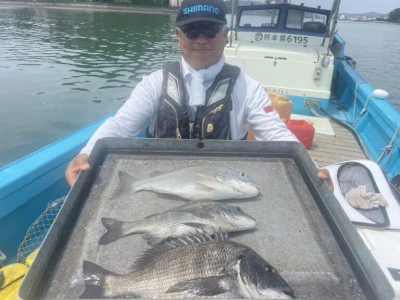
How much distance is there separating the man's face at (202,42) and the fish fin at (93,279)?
7.47 ft

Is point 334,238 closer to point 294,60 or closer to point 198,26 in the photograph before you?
point 198,26

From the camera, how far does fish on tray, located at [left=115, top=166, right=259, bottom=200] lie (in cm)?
206

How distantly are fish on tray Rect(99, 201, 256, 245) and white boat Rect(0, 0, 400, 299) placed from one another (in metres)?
1.67

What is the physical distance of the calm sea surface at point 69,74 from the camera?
394 inches

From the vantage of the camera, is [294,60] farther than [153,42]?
No

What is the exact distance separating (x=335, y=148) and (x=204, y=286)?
5.62m

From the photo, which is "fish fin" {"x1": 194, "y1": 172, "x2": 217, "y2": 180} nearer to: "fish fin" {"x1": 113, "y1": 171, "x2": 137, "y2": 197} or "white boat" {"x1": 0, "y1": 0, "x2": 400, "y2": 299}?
"fish fin" {"x1": 113, "y1": 171, "x2": 137, "y2": 197}

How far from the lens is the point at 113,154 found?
247 centimetres

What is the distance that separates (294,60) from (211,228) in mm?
6823

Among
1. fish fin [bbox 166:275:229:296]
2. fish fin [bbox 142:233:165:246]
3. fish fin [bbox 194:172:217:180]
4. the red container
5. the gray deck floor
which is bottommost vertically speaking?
the gray deck floor

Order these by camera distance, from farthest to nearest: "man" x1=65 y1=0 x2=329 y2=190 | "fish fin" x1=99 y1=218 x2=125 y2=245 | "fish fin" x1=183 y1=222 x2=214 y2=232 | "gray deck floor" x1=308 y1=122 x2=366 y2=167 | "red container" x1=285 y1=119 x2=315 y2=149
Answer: "gray deck floor" x1=308 y1=122 x2=366 y2=167, "red container" x1=285 y1=119 x2=315 y2=149, "man" x1=65 y1=0 x2=329 y2=190, "fish fin" x1=183 y1=222 x2=214 y2=232, "fish fin" x1=99 y1=218 x2=125 y2=245

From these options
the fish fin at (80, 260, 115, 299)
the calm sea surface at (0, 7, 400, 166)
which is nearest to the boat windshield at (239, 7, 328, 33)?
the calm sea surface at (0, 7, 400, 166)

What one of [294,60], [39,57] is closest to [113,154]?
[294,60]

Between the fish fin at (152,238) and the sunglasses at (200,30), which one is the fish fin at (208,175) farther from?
the sunglasses at (200,30)
